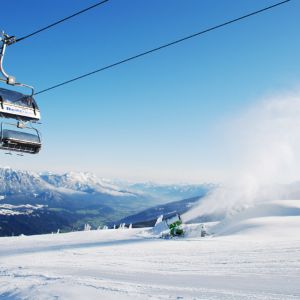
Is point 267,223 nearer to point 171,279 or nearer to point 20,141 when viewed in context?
point 171,279

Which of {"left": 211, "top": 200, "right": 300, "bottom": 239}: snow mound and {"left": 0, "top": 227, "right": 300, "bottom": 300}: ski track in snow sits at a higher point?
{"left": 211, "top": 200, "right": 300, "bottom": 239}: snow mound

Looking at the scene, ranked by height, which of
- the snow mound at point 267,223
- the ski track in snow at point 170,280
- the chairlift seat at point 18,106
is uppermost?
the chairlift seat at point 18,106

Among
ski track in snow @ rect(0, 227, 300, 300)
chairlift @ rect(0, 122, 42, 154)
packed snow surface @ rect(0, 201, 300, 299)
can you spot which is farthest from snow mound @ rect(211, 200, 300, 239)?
chairlift @ rect(0, 122, 42, 154)

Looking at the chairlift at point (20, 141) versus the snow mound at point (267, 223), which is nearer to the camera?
the chairlift at point (20, 141)

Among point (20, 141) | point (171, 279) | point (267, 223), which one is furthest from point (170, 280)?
point (267, 223)

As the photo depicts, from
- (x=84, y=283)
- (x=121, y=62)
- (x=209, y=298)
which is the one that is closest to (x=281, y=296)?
(x=209, y=298)

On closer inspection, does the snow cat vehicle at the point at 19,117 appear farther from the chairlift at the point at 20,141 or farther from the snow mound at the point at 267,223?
the snow mound at the point at 267,223

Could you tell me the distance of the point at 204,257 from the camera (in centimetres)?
2455

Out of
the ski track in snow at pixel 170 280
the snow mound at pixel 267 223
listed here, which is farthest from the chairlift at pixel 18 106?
the snow mound at pixel 267 223

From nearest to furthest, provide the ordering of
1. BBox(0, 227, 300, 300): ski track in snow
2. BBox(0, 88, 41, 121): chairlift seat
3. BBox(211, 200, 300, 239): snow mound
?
BBox(0, 227, 300, 300): ski track in snow
BBox(0, 88, 41, 121): chairlift seat
BBox(211, 200, 300, 239): snow mound

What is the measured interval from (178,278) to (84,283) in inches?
165

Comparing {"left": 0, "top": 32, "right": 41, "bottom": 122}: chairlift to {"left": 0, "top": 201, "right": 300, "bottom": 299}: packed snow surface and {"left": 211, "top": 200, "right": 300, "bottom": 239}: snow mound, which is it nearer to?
{"left": 0, "top": 201, "right": 300, "bottom": 299}: packed snow surface

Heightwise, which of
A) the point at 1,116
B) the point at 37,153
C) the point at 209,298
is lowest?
the point at 209,298

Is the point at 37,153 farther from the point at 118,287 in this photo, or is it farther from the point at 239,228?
the point at 239,228
